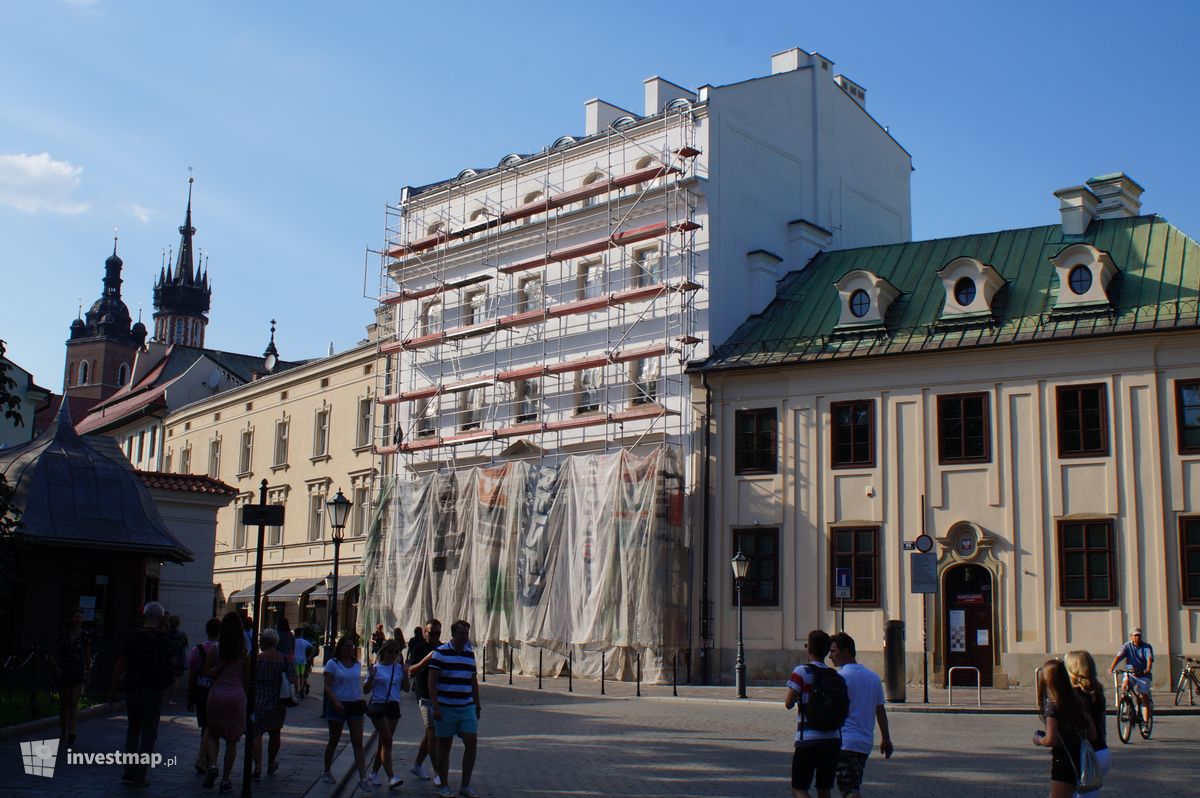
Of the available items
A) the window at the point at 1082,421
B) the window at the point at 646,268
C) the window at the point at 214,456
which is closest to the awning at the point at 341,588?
the window at the point at 214,456

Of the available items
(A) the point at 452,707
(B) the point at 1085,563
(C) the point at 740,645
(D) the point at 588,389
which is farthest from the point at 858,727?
(D) the point at 588,389

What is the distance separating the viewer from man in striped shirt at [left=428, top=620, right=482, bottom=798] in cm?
1361

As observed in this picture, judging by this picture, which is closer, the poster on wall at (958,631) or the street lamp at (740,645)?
the street lamp at (740,645)

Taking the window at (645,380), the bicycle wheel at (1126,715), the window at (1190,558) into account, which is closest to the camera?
the bicycle wheel at (1126,715)

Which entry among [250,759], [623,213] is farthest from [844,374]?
[250,759]

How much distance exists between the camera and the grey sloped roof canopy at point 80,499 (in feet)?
78.4

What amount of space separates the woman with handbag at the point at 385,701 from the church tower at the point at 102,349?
122210 mm

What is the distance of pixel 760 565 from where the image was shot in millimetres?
34875

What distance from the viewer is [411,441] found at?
44.5 metres

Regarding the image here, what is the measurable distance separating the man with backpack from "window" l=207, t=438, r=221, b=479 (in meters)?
52.9

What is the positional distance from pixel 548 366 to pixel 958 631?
14603 millimetres

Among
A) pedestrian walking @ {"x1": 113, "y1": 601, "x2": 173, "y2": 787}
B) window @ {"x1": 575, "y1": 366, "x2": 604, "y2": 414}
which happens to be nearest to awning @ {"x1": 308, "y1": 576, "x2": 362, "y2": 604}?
window @ {"x1": 575, "y1": 366, "x2": 604, "y2": 414}

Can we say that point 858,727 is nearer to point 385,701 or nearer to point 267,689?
point 385,701

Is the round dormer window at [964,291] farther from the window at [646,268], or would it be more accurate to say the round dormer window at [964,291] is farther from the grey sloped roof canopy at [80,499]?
the grey sloped roof canopy at [80,499]
